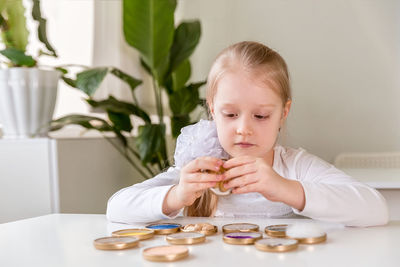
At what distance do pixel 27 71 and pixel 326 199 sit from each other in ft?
4.82

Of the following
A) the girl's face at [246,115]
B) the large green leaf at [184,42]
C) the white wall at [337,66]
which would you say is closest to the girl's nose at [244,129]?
the girl's face at [246,115]

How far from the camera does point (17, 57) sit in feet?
6.59

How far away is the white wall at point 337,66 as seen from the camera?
254 centimetres

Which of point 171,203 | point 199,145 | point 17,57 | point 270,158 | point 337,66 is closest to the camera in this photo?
point 171,203

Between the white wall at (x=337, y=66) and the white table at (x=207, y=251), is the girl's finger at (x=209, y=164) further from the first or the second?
the white wall at (x=337, y=66)

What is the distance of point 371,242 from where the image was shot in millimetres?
786

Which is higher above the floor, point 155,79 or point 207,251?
point 155,79

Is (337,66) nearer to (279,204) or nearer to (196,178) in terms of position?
(279,204)

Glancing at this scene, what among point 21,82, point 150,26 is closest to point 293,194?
point 21,82

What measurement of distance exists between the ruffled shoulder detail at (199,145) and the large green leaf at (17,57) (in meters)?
1.08

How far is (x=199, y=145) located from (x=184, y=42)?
4.75 feet

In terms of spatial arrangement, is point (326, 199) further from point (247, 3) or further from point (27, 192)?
point (247, 3)

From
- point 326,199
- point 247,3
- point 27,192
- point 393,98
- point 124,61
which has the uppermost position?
point 247,3

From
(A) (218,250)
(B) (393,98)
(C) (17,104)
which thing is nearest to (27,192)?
(C) (17,104)
